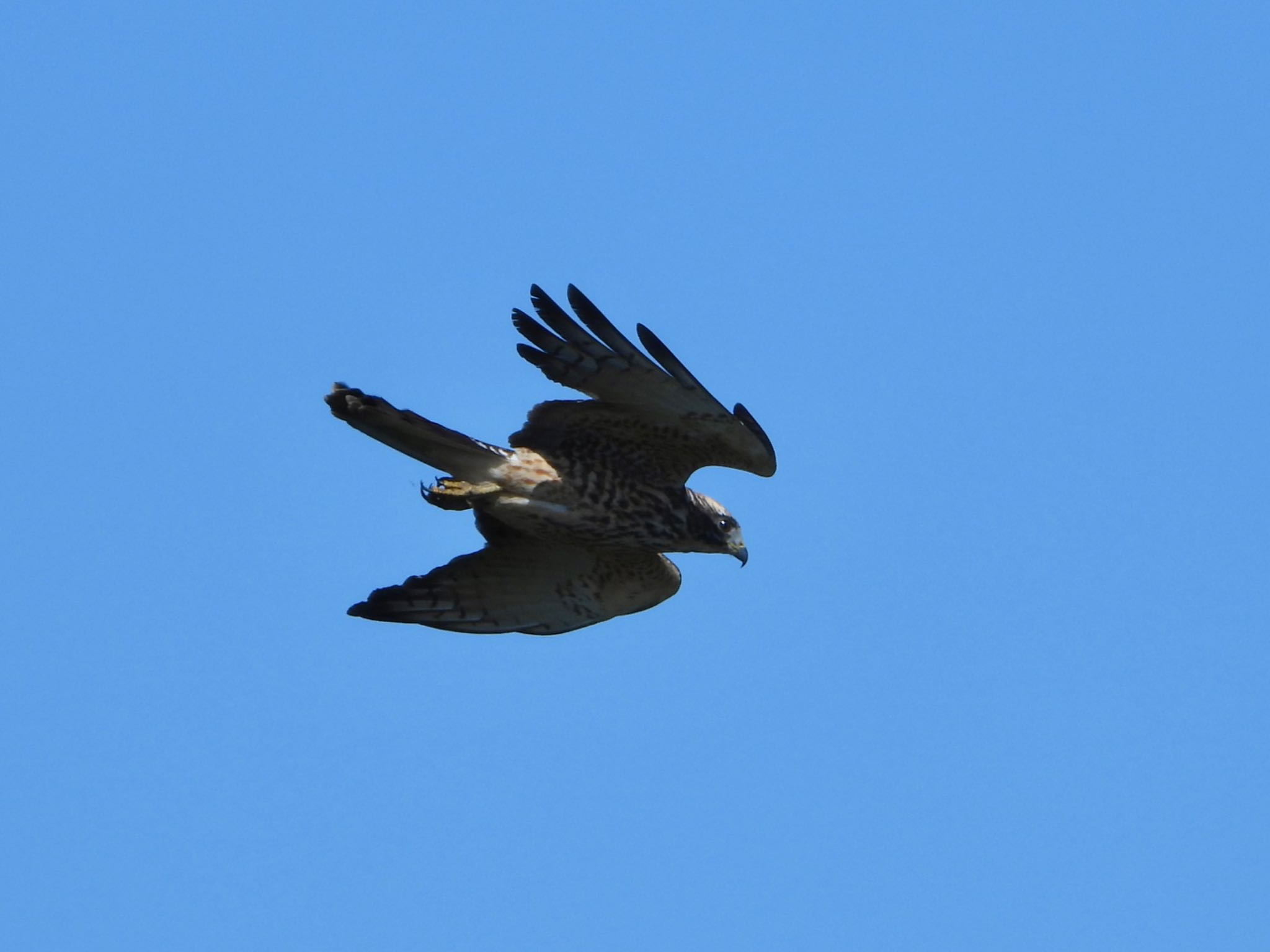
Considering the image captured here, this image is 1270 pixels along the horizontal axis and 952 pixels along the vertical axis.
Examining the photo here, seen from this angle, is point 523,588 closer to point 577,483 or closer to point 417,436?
point 577,483

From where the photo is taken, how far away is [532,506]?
495 inches

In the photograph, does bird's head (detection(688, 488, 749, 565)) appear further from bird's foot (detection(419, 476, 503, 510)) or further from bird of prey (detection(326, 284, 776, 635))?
bird's foot (detection(419, 476, 503, 510))

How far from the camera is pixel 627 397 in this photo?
40.3 ft

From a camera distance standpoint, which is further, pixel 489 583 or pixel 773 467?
pixel 489 583

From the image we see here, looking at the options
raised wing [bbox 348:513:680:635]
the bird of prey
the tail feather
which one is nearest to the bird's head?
the bird of prey

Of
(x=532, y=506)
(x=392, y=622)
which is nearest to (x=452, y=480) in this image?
(x=532, y=506)

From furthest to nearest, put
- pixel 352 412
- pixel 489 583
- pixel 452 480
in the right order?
pixel 489 583 → pixel 452 480 → pixel 352 412

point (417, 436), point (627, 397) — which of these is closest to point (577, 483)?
point (627, 397)

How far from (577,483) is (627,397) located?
2.28 ft

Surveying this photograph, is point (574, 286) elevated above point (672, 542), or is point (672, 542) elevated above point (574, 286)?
point (574, 286)

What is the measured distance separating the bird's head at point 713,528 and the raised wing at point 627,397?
32cm

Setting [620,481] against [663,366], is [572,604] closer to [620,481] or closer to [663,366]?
[620,481]

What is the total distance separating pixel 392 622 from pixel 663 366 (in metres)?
2.83

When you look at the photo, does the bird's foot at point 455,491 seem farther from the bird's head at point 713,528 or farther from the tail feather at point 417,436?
the bird's head at point 713,528
